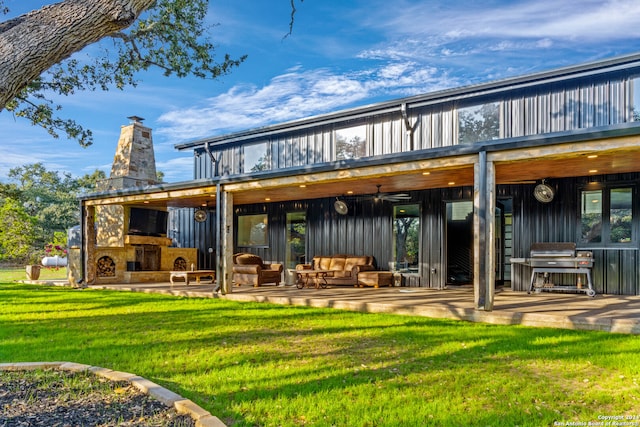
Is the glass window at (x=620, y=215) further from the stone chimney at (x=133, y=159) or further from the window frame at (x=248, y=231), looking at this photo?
the stone chimney at (x=133, y=159)

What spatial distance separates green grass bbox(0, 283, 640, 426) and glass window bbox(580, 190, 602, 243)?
4389 mm

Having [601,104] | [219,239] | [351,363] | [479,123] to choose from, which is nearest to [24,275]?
[219,239]

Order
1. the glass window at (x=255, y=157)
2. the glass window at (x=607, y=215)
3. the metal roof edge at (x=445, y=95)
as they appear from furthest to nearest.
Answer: the glass window at (x=255, y=157)
the metal roof edge at (x=445, y=95)
the glass window at (x=607, y=215)

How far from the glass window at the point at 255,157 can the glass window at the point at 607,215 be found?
28.4 feet

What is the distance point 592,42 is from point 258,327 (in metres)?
13.6

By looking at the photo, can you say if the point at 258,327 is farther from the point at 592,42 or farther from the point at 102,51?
the point at 592,42

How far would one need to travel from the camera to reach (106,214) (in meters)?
14.3

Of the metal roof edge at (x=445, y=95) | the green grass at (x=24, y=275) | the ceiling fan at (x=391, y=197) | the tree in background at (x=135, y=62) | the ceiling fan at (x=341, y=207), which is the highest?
the tree in background at (x=135, y=62)

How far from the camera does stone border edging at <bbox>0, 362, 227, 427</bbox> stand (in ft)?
8.73

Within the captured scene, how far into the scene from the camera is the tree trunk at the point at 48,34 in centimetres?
278

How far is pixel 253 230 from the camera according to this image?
13.9 metres

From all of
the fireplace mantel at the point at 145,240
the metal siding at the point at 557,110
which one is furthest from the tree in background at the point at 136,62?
the metal siding at the point at 557,110

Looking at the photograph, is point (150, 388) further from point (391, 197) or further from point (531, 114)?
point (531, 114)

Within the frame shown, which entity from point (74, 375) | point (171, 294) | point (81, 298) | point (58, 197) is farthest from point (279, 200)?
point (58, 197)
